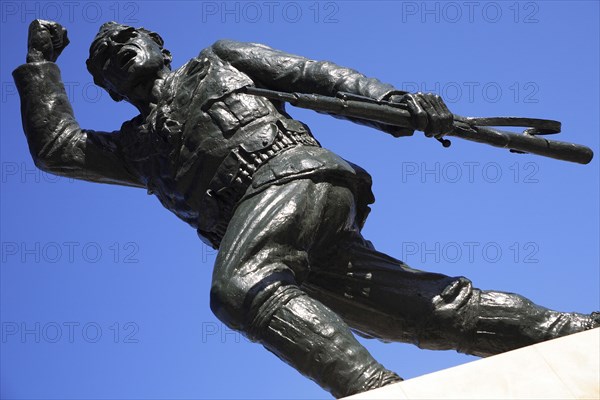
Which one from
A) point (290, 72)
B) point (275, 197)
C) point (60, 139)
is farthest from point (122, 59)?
point (275, 197)

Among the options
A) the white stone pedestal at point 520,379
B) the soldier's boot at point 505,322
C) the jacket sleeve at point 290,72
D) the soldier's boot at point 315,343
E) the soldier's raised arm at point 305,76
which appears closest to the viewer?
the white stone pedestal at point 520,379

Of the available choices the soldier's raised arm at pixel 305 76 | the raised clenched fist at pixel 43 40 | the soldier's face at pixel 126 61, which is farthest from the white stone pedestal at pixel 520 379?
the raised clenched fist at pixel 43 40

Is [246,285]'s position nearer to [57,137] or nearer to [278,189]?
[278,189]

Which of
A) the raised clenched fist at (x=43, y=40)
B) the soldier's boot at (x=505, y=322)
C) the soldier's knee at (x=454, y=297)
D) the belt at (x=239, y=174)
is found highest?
the raised clenched fist at (x=43, y=40)

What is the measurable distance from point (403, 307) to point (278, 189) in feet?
3.11

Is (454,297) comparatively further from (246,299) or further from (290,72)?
(290,72)

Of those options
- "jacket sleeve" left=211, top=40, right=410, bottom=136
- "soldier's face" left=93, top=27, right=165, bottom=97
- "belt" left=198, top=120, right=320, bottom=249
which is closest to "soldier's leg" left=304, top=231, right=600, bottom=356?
"belt" left=198, top=120, right=320, bottom=249

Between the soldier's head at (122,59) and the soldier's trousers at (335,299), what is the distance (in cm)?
124

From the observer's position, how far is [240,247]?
6.29 m

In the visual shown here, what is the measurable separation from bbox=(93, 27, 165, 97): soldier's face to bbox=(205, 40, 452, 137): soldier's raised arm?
15.5 inches

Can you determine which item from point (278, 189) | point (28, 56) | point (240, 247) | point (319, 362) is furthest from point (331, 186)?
point (28, 56)

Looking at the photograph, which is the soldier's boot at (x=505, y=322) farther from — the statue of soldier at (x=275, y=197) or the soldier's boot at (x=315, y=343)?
the soldier's boot at (x=315, y=343)

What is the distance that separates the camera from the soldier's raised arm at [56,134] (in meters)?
7.64

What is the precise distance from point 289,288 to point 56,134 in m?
2.34
